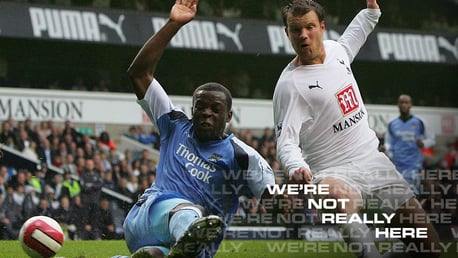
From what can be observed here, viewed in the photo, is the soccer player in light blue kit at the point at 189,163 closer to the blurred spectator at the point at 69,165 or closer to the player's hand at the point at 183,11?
the player's hand at the point at 183,11

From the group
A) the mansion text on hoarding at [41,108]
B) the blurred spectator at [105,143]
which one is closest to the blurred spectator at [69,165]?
the blurred spectator at [105,143]

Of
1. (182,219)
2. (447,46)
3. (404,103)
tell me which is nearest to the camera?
(182,219)

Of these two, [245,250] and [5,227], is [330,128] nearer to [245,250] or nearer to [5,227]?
[245,250]

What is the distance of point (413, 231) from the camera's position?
7.70 metres

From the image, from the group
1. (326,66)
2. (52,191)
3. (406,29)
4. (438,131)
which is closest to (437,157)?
(438,131)

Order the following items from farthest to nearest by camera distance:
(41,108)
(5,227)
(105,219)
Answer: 1. (41,108)
2. (105,219)
3. (5,227)

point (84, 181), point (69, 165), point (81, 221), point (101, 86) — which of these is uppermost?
point (101, 86)

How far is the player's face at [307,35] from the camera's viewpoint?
25.7 feet

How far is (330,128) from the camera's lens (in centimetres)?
782

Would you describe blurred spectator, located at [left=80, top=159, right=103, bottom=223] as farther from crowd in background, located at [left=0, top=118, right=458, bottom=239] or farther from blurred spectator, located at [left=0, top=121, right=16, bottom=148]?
blurred spectator, located at [left=0, top=121, right=16, bottom=148]

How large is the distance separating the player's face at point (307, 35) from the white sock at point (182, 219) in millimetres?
1858

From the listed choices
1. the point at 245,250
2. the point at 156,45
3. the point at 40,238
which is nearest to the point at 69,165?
the point at 245,250

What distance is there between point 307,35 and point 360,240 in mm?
1785

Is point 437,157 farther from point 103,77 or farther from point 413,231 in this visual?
point 413,231
